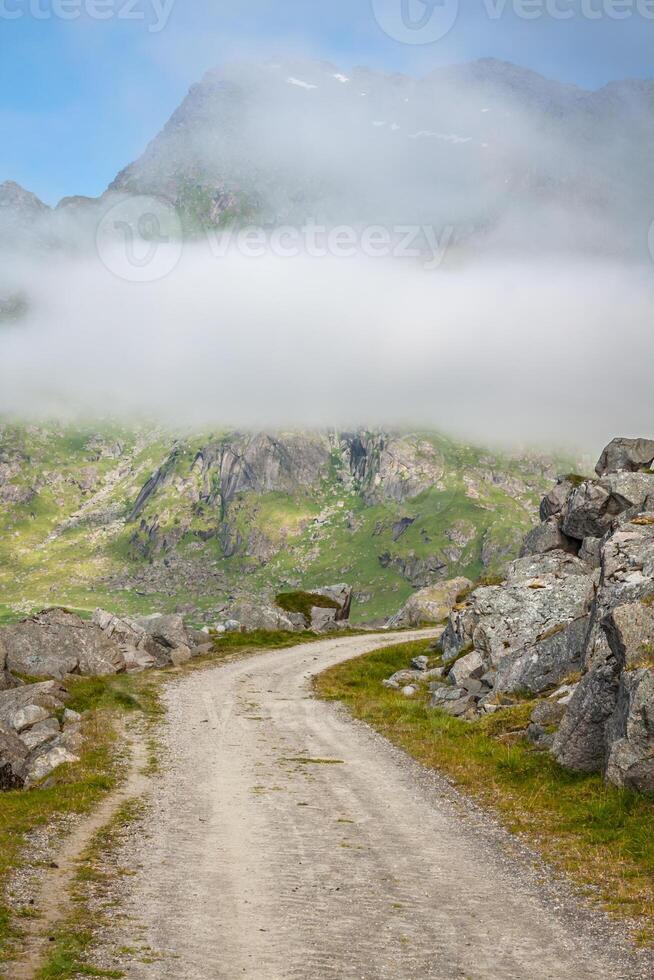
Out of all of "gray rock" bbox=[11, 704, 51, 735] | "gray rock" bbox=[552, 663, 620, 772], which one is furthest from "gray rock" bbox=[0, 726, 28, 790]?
"gray rock" bbox=[552, 663, 620, 772]

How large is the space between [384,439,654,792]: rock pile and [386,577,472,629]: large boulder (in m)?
39.3

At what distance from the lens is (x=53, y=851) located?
17344 millimetres

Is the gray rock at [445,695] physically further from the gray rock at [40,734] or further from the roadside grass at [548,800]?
the gray rock at [40,734]

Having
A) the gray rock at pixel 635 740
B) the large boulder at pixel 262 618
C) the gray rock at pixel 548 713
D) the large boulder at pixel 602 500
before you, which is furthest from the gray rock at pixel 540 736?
the large boulder at pixel 262 618

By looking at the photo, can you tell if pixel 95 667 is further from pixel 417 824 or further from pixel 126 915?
pixel 126 915

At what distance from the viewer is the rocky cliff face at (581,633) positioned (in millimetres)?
22203

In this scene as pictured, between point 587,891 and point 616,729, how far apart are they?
7.78m

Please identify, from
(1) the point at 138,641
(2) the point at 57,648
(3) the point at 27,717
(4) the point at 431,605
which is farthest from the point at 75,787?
(4) the point at 431,605

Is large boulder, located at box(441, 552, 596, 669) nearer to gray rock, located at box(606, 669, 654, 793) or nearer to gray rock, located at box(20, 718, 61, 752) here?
gray rock, located at box(606, 669, 654, 793)

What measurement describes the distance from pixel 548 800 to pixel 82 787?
14829 millimetres

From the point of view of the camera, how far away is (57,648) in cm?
5288

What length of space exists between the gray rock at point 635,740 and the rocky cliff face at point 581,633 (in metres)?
0.03

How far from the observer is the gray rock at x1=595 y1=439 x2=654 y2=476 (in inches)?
2662

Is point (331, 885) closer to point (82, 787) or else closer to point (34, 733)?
point (82, 787)
